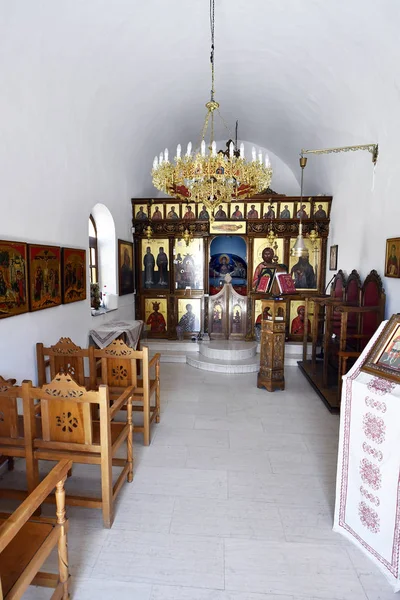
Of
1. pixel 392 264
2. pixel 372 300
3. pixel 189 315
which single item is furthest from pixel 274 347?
pixel 189 315

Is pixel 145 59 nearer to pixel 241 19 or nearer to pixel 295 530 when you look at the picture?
pixel 241 19

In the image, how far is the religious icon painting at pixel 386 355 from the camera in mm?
2238

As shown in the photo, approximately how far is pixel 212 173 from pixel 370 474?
3065mm

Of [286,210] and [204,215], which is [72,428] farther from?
[286,210]

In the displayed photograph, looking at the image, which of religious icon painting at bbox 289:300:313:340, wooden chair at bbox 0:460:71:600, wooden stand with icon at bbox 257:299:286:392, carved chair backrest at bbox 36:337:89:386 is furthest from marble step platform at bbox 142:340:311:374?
wooden chair at bbox 0:460:71:600

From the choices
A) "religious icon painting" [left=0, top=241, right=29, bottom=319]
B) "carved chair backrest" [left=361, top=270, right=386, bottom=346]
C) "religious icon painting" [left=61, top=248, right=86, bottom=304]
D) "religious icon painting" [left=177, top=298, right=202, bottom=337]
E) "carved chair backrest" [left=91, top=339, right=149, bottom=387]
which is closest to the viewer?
"religious icon painting" [left=0, top=241, right=29, bottom=319]

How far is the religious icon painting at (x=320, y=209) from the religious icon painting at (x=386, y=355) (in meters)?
5.13

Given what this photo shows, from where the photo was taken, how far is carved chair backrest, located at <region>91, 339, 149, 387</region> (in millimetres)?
3566

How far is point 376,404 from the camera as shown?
2191mm

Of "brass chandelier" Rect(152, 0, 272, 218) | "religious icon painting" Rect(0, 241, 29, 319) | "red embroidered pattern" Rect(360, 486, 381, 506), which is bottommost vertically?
"red embroidered pattern" Rect(360, 486, 381, 506)

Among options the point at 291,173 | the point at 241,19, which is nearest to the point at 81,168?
the point at 241,19

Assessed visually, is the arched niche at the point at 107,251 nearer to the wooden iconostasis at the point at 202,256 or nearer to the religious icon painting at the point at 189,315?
the wooden iconostasis at the point at 202,256

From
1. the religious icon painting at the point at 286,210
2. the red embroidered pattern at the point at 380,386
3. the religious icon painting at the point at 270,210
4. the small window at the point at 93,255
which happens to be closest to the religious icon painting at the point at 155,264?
the small window at the point at 93,255

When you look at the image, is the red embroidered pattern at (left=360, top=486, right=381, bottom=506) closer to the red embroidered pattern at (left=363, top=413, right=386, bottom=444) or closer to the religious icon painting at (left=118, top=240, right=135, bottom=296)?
the red embroidered pattern at (left=363, top=413, right=386, bottom=444)
